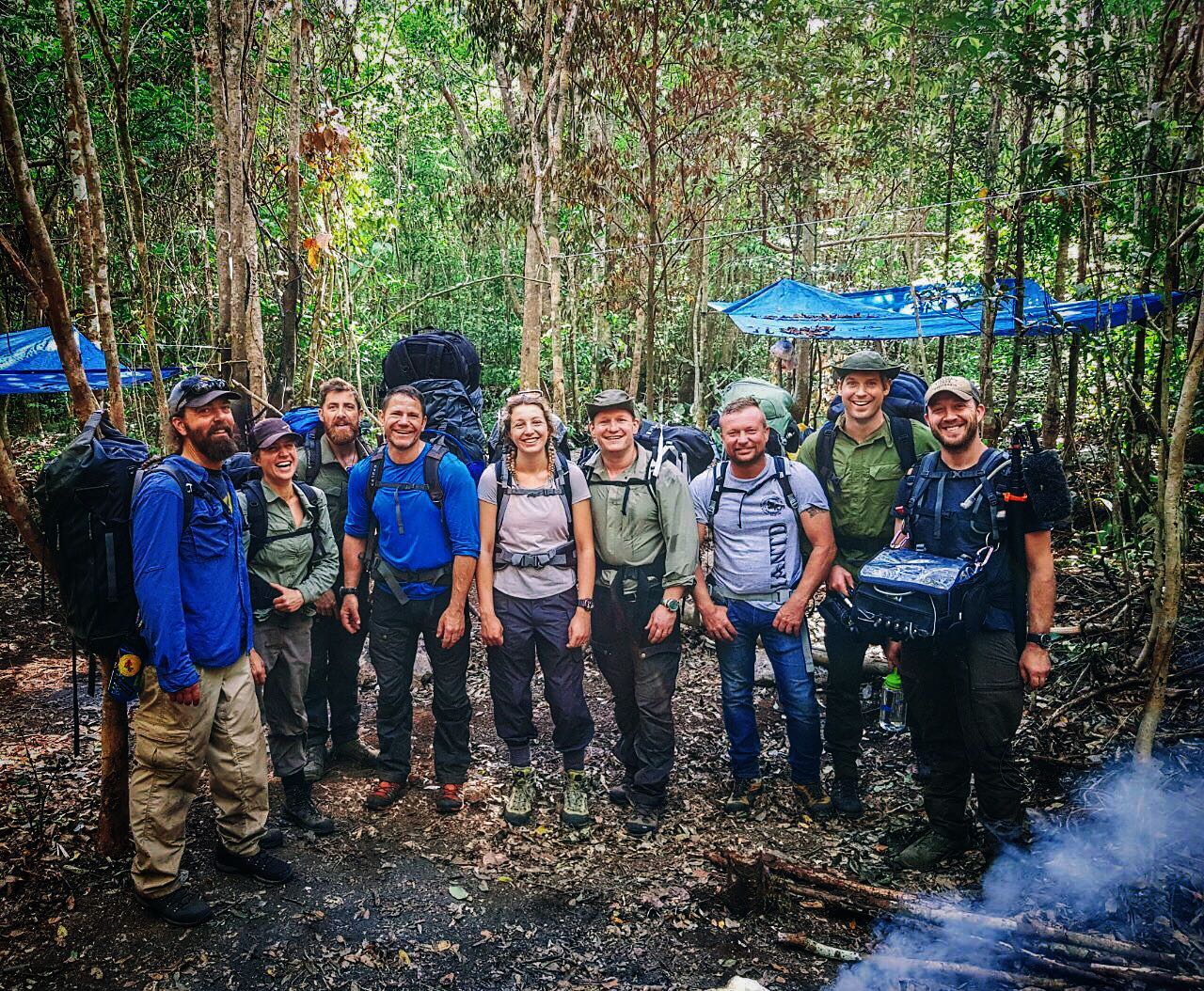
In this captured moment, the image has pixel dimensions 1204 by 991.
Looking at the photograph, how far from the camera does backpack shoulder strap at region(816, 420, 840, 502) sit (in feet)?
12.6

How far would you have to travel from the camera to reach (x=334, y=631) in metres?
4.21

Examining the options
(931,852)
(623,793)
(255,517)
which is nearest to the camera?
(931,852)

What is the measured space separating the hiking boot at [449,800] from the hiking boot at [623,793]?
2.54ft

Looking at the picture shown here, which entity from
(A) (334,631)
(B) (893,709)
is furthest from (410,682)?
(B) (893,709)

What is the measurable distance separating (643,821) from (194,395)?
109 inches

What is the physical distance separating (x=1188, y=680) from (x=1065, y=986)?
244 cm

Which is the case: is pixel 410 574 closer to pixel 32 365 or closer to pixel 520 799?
pixel 520 799

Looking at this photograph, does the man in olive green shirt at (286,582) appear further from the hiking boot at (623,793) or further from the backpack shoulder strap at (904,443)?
the backpack shoulder strap at (904,443)

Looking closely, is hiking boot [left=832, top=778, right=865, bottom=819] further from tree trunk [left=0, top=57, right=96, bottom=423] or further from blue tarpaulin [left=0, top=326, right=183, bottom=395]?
blue tarpaulin [left=0, top=326, right=183, bottom=395]

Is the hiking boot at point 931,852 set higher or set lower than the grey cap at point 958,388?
lower

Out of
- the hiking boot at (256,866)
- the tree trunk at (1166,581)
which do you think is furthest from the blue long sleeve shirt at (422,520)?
the tree trunk at (1166,581)

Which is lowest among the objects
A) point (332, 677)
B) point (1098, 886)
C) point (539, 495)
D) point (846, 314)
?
point (1098, 886)

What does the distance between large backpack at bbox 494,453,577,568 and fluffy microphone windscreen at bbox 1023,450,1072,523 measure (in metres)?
2.00

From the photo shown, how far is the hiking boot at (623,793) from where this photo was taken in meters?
4.06
